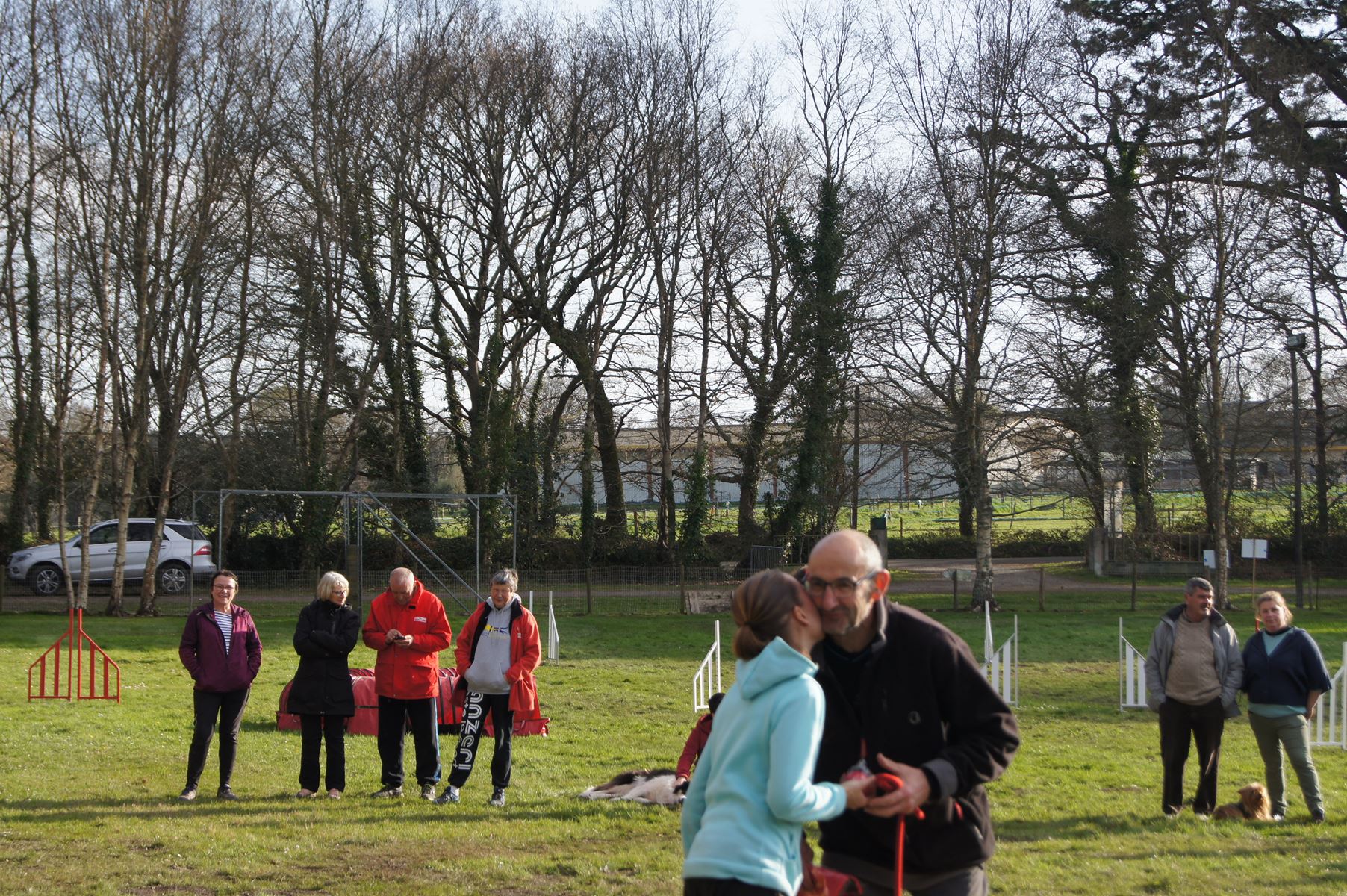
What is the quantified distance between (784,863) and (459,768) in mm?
5898

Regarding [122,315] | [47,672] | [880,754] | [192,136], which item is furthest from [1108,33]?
[880,754]

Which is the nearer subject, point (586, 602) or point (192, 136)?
point (192, 136)

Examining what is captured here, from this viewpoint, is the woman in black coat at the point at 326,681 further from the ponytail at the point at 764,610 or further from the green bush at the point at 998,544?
the green bush at the point at 998,544

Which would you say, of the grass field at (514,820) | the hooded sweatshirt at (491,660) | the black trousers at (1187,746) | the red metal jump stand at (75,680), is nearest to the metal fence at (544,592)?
the red metal jump stand at (75,680)

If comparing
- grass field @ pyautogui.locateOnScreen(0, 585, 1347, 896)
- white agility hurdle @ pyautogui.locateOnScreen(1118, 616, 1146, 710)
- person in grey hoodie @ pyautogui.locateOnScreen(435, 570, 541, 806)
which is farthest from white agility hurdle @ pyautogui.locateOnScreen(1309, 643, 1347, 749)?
person in grey hoodie @ pyautogui.locateOnScreen(435, 570, 541, 806)

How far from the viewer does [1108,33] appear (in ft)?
100

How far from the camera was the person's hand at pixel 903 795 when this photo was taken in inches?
121

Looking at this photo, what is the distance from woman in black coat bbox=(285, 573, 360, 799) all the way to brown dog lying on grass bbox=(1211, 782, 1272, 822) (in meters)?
6.18

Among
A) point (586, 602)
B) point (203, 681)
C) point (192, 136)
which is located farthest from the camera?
point (586, 602)

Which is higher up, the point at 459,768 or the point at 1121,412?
the point at 1121,412

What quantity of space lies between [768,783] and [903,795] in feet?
1.15

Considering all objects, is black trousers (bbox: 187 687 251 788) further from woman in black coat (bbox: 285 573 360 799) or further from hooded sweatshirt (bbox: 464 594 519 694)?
hooded sweatshirt (bbox: 464 594 519 694)

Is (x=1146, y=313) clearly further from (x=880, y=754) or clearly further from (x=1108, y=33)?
(x=880, y=754)

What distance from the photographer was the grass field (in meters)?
6.58
